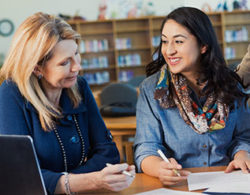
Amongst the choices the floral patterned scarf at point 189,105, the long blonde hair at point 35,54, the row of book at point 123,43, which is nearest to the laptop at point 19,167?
the long blonde hair at point 35,54

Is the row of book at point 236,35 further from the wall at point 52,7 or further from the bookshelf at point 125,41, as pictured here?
the wall at point 52,7

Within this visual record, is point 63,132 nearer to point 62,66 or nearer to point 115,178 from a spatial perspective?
point 62,66

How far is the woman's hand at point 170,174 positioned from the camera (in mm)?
1393

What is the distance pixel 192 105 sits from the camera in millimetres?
1797

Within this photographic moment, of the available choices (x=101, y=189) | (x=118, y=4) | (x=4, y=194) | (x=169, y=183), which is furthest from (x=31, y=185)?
(x=118, y=4)

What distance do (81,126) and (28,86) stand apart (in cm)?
29

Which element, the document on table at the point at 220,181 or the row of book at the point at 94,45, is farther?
the row of book at the point at 94,45

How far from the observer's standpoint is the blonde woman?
1.52m

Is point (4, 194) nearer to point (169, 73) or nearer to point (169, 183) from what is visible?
point (169, 183)

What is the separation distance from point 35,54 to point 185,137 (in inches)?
28.5

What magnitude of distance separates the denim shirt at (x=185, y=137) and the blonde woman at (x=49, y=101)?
7.9 inches

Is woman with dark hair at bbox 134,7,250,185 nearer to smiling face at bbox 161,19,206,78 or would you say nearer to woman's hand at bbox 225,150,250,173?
smiling face at bbox 161,19,206,78

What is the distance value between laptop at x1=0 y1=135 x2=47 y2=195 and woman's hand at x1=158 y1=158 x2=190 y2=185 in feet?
1.50

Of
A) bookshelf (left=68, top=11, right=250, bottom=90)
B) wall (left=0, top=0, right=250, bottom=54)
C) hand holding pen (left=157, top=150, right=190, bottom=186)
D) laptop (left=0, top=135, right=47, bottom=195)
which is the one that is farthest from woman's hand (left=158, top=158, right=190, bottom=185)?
wall (left=0, top=0, right=250, bottom=54)
